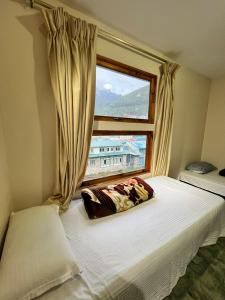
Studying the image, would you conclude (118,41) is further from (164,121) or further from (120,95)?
(164,121)

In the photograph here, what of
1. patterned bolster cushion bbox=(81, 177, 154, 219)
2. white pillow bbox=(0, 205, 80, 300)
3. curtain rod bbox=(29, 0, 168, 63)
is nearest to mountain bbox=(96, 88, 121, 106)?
curtain rod bbox=(29, 0, 168, 63)

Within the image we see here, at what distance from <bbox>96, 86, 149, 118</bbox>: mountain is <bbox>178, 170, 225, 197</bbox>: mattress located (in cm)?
131

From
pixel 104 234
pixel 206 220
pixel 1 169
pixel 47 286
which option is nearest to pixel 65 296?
pixel 47 286

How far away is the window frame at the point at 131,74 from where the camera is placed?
166 cm

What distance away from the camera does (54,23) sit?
1180mm

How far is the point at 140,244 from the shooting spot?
1063 millimetres

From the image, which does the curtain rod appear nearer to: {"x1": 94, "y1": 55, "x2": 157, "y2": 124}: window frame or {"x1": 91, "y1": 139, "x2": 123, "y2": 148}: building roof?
{"x1": 94, "y1": 55, "x2": 157, "y2": 124}: window frame

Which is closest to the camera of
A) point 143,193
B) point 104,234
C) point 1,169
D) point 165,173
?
point 1,169

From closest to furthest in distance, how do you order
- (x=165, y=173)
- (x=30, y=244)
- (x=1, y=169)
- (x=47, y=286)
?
(x=47, y=286), (x=30, y=244), (x=1, y=169), (x=165, y=173)

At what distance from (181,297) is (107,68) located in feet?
7.29

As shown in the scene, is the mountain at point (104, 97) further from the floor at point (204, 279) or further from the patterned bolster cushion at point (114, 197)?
the floor at point (204, 279)

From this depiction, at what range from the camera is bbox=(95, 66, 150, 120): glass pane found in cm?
172

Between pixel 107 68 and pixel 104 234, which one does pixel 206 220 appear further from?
pixel 107 68

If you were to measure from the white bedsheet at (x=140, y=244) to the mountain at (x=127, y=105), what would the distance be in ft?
3.57
